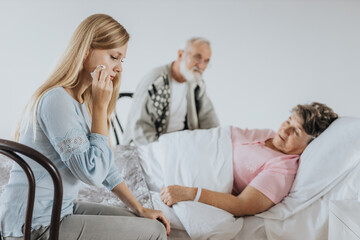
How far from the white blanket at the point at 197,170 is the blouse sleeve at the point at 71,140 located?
0.57 metres

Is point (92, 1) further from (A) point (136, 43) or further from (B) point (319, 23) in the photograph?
(B) point (319, 23)

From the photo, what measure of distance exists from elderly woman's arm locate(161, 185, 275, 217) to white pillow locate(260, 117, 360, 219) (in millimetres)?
47

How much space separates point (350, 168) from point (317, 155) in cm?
15

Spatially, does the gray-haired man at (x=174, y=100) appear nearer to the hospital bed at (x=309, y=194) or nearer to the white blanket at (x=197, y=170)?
the white blanket at (x=197, y=170)

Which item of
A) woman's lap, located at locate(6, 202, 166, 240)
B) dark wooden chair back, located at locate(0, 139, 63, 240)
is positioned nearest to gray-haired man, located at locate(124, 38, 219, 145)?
woman's lap, located at locate(6, 202, 166, 240)

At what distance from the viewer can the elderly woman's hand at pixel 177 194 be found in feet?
5.26

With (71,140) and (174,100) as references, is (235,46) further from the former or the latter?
(71,140)

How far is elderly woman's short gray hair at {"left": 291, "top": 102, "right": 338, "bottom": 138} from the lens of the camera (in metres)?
1.85

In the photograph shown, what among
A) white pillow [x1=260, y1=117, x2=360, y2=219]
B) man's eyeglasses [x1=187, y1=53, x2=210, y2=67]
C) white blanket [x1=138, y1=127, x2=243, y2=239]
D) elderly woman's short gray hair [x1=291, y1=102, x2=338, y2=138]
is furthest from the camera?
man's eyeglasses [x1=187, y1=53, x2=210, y2=67]

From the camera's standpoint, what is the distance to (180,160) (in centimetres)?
188

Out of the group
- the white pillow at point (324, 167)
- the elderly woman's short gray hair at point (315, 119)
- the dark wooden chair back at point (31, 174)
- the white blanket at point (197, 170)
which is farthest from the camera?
the elderly woman's short gray hair at point (315, 119)

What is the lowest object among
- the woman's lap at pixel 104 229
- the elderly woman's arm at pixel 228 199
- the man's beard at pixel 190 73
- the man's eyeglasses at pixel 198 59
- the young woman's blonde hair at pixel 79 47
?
the elderly woman's arm at pixel 228 199

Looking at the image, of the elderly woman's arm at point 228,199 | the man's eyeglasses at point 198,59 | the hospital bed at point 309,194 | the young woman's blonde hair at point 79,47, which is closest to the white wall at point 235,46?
the man's eyeglasses at point 198,59

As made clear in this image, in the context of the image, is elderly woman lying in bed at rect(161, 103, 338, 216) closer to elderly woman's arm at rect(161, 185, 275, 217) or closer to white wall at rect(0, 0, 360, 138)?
elderly woman's arm at rect(161, 185, 275, 217)
